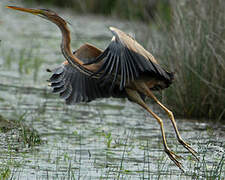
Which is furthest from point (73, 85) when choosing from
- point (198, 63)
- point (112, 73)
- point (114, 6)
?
point (114, 6)

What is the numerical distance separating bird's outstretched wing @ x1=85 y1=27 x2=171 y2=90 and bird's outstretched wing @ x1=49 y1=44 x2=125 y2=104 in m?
0.42

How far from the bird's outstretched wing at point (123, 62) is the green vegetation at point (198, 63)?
8.25ft

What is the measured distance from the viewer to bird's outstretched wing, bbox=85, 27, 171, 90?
A: 18.3 feet

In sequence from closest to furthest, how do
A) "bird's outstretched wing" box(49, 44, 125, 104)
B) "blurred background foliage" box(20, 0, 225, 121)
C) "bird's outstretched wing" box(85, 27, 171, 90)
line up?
"bird's outstretched wing" box(85, 27, 171, 90) < "bird's outstretched wing" box(49, 44, 125, 104) < "blurred background foliage" box(20, 0, 225, 121)

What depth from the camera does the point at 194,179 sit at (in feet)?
18.9

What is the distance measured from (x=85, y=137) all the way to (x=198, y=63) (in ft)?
7.31

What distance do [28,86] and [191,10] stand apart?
337 cm

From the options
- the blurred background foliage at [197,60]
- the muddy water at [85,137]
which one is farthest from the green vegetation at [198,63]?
the muddy water at [85,137]

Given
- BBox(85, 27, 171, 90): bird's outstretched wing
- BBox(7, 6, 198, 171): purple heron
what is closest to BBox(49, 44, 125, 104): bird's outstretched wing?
BBox(7, 6, 198, 171): purple heron

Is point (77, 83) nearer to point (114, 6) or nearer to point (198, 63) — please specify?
point (198, 63)

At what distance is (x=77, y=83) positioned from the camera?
6492mm

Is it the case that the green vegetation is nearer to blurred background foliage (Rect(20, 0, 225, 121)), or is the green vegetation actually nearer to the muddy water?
blurred background foliage (Rect(20, 0, 225, 121))

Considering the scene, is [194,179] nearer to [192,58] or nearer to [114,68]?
[114,68]

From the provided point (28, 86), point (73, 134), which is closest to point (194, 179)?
point (73, 134)
